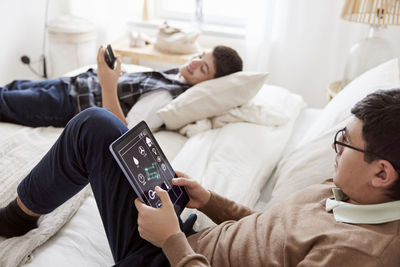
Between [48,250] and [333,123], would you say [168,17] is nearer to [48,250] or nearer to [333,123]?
[333,123]

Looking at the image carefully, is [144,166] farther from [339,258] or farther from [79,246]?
[339,258]

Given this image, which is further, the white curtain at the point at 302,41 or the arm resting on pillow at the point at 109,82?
the white curtain at the point at 302,41

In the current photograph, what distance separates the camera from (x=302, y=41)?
2.73 metres

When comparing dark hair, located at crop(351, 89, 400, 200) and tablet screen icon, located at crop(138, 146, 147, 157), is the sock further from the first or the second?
dark hair, located at crop(351, 89, 400, 200)

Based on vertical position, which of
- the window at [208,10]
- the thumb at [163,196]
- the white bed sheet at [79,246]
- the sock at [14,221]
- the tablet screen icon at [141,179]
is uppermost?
the window at [208,10]

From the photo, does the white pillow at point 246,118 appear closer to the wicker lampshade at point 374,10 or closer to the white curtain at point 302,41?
the wicker lampshade at point 374,10

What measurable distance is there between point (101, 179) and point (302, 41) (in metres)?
2.17

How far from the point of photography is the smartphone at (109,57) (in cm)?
153

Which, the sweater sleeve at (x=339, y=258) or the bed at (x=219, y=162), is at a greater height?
the sweater sleeve at (x=339, y=258)

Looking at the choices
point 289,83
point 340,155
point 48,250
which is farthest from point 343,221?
point 289,83

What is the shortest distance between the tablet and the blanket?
38 cm

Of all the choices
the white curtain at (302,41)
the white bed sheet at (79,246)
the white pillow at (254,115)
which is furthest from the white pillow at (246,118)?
the white curtain at (302,41)

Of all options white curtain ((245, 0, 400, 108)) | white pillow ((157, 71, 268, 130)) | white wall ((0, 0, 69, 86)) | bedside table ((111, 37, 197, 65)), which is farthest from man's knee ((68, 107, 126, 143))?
white wall ((0, 0, 69, 86))

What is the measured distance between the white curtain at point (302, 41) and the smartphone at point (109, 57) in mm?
1407
